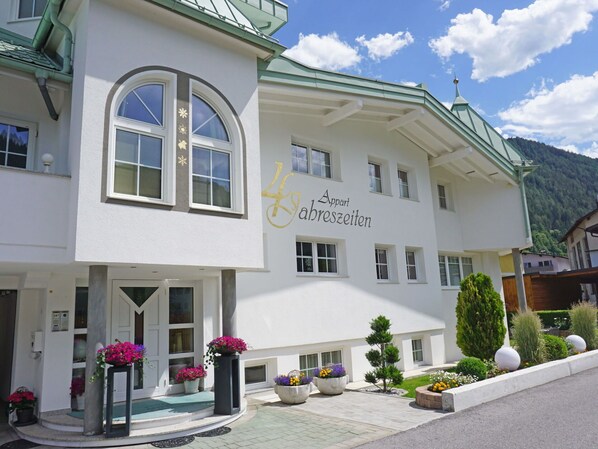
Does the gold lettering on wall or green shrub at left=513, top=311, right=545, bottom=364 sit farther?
green shrub at left=513, top=311, right=545, bottom=364

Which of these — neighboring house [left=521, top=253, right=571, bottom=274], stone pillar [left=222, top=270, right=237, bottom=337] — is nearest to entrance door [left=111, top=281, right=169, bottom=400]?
stone pillar [left=222, top=270, right=237, bottom=337]

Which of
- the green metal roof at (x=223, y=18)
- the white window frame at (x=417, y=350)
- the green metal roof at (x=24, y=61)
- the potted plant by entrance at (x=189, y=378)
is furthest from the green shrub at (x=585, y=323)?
the green metal roof at (x=24, y=61)

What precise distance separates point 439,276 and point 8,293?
12243 millimetres

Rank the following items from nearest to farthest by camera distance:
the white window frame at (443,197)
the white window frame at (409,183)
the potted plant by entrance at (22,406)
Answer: the potted plant by entrance at (22,406), the white window frame at (409,183), the white window frame at (443,197)

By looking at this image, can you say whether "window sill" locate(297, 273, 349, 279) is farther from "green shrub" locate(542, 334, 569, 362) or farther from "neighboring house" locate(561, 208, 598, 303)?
"neighboring house" locate(561, 208, 598, 303)

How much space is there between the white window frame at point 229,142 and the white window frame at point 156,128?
40 cm

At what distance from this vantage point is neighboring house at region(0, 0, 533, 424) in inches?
280

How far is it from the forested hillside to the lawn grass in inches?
2780

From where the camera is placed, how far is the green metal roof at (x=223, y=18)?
815cm

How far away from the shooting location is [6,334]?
10195mm

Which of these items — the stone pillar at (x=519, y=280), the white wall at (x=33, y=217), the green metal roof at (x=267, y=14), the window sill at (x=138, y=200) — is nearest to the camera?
the white wall at (x=33, y=217)

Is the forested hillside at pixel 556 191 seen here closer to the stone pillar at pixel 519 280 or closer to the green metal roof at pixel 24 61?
the stone pillar at pixel 519 280

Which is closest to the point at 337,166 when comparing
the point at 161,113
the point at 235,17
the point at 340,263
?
the point at 340,263

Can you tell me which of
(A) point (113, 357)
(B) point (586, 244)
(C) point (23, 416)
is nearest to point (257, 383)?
(A) point (113, 357)
